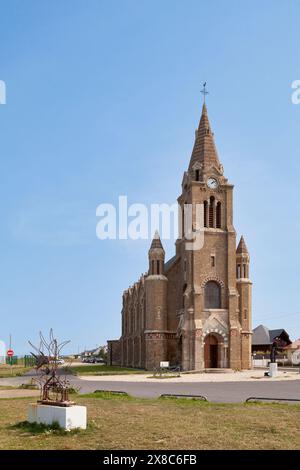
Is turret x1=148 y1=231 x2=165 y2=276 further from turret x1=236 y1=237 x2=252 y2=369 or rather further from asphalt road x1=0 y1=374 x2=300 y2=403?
asphalt road x1=0 y1=374 x2=300 y2=403

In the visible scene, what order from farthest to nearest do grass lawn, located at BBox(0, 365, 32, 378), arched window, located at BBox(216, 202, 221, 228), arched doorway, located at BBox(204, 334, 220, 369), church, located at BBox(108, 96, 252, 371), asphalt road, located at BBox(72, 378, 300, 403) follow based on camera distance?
arched window, located at BBox(216, 202, 221, 228), arched doorway, located at BBox(204, 334, 220, 369), church, located at BBox(108, 96, 252, 371), grass lawn, located at BBox(0, 365, 32, 378), asphalt road, located at BBox(72, 378, 300, 403)

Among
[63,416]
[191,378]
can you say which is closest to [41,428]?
[63,416]

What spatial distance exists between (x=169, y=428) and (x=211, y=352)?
42312 mm

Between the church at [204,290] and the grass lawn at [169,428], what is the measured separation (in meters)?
35.2

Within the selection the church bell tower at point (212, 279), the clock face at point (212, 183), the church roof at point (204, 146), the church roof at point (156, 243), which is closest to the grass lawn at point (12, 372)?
the church bell tower at point (212, 279)

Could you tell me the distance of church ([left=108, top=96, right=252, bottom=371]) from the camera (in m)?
55.3

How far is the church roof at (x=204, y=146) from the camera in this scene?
6006 centimetres

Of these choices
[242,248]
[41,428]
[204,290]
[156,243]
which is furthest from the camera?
[242,248]

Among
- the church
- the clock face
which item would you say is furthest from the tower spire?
the clock face

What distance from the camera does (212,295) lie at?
5678 centimetres

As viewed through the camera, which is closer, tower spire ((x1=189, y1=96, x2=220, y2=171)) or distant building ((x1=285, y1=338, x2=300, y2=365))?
tower spire ((x1=189, y1=96, x2=220, y2=171))

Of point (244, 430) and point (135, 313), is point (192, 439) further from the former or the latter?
point (135, 313)

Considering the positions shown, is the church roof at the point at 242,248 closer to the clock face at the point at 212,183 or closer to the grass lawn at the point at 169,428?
the clock face at the point at 212,183

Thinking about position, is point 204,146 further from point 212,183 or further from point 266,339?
point 266,339
